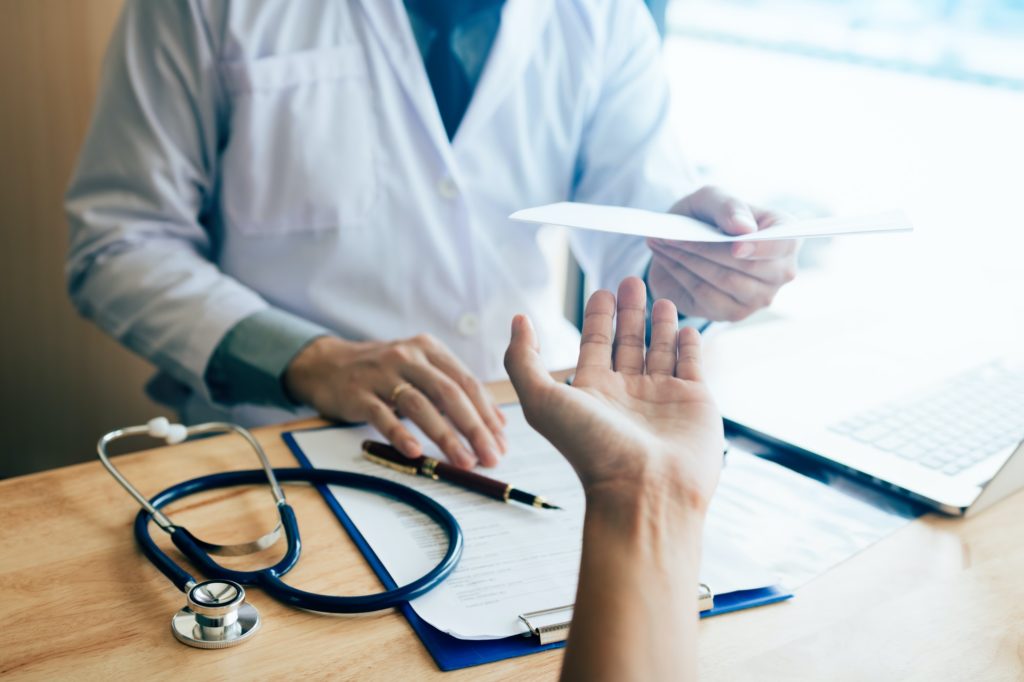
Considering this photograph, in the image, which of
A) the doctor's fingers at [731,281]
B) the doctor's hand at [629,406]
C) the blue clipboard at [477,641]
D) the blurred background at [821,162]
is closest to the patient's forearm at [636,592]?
the doctor's hand at [629,406]

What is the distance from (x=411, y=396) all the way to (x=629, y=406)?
1.01 feet

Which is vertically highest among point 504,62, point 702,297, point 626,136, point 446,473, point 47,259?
point 504,62

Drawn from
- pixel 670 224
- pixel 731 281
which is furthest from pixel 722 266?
pixel 670 224

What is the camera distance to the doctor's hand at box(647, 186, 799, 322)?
921mm

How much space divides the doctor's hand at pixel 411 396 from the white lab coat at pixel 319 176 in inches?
6.8

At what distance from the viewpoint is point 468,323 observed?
48.7 inches

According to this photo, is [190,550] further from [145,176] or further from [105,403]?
[105,403]

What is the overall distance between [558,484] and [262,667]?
0.34 metres

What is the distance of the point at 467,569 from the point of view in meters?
0.68

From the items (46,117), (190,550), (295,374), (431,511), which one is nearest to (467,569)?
(431,511)

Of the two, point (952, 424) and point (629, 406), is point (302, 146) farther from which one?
point (952, 424)

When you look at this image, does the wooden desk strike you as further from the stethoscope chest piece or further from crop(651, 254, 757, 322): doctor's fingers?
crop(651, 254, 757, 322): doctor's fingers

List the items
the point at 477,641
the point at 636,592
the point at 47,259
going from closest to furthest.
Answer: the point at 636,592 → the point at 477,641 → the point at 47,259

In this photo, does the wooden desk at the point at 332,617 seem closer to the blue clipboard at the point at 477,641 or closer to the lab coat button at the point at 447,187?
the blue clipboard at the point at 477,641
